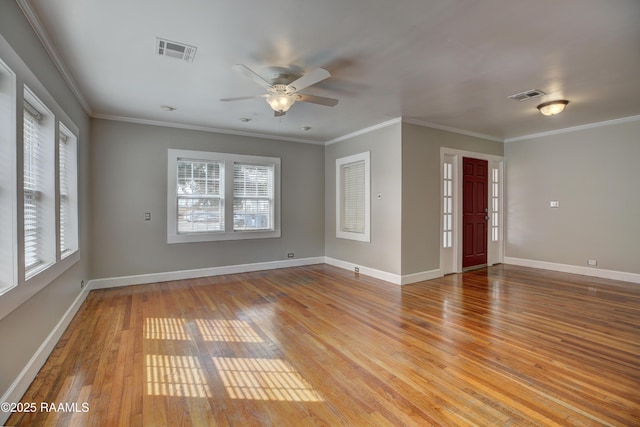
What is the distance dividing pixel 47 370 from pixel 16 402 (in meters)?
0.46

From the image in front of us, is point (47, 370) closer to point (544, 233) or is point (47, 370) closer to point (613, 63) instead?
point (613, 63)

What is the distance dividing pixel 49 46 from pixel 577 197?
7.63 metres

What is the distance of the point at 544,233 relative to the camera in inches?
238

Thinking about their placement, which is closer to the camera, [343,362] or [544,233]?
[343,362]

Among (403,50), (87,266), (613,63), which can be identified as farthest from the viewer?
(87,266)

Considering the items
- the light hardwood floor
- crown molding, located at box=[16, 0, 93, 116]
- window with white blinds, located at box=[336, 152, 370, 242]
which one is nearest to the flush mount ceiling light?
the light hardwood floor

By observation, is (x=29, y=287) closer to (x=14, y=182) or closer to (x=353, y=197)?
(x=14, y=182)

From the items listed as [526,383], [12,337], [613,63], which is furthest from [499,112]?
[12,337]

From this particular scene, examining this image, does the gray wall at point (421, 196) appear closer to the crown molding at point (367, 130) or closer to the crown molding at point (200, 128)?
Answer: the crown molding at point (367, 130)

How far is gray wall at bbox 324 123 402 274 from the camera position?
5070mm

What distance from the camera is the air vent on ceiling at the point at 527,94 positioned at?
3.79m

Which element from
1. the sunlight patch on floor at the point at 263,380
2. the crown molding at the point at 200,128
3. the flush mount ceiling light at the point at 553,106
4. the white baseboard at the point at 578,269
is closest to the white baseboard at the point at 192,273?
the crown molding at the point at 200,128

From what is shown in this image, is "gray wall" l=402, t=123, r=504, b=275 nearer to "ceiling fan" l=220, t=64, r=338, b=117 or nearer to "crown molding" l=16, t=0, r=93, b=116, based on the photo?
"ceiling fan" l=220, t=64, r=338, b=117

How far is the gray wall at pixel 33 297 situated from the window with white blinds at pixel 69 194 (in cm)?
23
